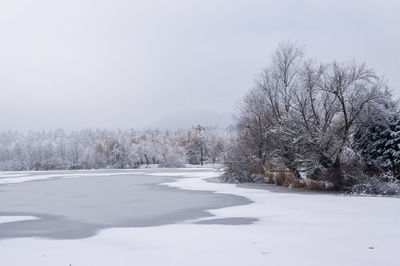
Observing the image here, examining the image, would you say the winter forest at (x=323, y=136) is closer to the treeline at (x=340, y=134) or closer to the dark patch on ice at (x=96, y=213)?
the treeline at (x=340, y=134)

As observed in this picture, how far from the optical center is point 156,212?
48.3ft

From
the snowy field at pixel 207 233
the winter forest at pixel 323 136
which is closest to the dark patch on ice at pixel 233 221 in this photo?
the snowy field at pixel 207 233

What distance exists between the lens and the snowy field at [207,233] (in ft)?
25.7

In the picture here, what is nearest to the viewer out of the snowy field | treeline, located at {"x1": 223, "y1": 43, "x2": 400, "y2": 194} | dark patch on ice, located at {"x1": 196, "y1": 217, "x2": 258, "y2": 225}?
the snowy field

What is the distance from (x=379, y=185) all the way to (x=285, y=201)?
5.07m

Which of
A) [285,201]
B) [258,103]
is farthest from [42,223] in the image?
[258,103]

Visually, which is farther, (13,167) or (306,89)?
(13,167)

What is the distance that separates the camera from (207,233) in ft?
34.0

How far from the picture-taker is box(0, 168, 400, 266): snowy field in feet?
25.7

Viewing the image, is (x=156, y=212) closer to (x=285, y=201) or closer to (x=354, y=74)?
(x=285, y=201)

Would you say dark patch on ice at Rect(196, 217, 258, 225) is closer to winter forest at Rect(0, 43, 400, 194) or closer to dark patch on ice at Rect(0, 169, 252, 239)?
dark patch on ice at Rect(0, 169, 252, 239)

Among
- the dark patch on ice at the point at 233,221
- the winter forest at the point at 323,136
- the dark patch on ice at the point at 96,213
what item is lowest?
the dark patch on ice at the point at 96,213

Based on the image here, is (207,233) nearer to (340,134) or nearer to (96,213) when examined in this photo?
(96,213)

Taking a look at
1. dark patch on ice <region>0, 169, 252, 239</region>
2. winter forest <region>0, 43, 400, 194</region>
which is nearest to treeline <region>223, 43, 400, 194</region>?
winter forest <region>0, 43, 400, 194</region>
